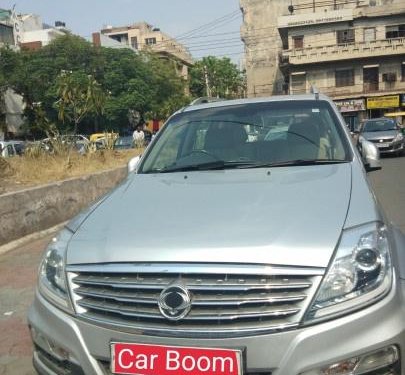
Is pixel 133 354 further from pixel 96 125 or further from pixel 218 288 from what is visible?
pixel 96 125

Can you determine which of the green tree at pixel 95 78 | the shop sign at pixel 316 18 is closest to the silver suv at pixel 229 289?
the green tree at pixel 95 78

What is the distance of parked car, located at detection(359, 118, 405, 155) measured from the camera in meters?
17.7

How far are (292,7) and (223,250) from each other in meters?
55.0

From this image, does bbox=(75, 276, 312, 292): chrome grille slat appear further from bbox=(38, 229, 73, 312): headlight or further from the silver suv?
bbox=(38, 229, 73, 312): headlight

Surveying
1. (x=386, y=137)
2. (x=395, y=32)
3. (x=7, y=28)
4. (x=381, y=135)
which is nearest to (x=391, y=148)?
(x=386, y=137)

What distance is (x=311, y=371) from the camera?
2.10 metres

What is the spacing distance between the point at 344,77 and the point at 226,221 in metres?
46.3

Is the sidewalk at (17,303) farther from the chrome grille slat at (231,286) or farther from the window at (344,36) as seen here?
the window at (344,36)

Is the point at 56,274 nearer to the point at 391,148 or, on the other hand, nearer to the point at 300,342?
the point at 300,342

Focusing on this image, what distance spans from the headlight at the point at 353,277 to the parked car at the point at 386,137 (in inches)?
625

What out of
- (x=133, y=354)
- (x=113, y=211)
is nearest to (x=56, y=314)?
(x=133, y=354)

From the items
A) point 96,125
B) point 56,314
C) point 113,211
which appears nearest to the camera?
point 56,314

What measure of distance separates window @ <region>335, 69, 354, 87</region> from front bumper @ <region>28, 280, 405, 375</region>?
4615 centimetres

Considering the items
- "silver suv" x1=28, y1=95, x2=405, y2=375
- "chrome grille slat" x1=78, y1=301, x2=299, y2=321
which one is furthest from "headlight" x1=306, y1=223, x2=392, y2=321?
"chrome grille slat" x1=78, y1=301, x2=299, y2=321
